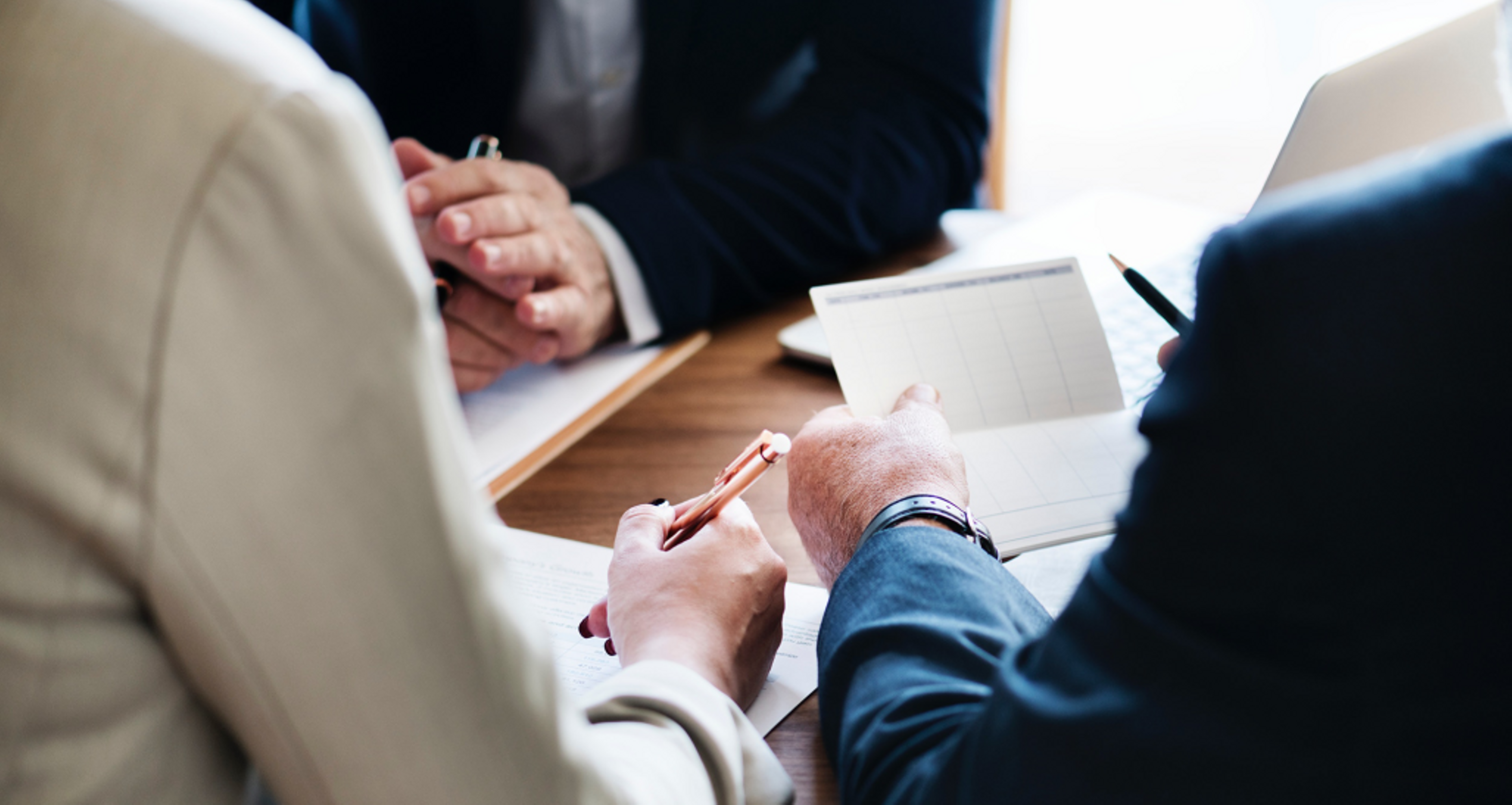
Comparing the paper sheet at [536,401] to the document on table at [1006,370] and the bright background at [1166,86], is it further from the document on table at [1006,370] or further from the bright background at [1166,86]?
the bright background at [1166,86]

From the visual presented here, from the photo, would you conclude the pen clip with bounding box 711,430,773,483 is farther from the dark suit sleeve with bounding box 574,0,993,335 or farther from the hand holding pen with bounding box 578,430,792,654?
the dark suit sleeve with bounding box 574,0,993,335

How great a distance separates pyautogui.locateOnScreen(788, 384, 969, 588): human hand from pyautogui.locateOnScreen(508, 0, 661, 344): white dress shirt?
625 millimetres

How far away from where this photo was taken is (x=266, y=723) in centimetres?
28

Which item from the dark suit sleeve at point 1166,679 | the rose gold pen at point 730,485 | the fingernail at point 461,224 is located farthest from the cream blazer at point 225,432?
the fingernail at point 461,224

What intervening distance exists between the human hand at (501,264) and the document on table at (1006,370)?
0.25 meters

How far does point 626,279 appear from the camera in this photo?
3.01ft

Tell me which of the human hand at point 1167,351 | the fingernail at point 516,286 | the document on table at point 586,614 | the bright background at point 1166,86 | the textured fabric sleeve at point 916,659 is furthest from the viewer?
the bright background at point 1166,86

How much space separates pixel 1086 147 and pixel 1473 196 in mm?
2504

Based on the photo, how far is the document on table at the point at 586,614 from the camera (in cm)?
51

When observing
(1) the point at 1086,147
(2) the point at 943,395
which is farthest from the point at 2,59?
(1) the point at 1086,147

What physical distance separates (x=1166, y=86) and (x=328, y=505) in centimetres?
261

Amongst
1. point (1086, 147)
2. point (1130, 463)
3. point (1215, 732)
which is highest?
point (1215, 732)

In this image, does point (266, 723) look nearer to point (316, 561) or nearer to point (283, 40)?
point (316, 561)

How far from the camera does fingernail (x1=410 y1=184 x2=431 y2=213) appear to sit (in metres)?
0.83
